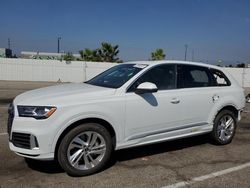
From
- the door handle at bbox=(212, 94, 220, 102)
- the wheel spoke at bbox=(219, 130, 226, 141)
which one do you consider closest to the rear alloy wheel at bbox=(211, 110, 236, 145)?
the wheel spoke at bbox=(219, 130, 226, 141)

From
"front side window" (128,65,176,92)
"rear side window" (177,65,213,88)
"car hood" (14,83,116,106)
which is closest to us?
"car hood" (14,83,116,106)

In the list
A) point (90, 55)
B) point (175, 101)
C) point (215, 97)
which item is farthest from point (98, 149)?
point (90, 55)

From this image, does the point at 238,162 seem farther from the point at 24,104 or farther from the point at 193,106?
the point at 24,104

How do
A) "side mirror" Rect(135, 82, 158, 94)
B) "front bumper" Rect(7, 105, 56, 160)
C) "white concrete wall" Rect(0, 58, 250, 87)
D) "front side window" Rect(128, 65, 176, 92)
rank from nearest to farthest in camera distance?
"front bumper" Rect(7, 105, 56, 160)
"side mirror" Rect(135, 82, 158, 94)
"front side window" Rect(128, 65, 176, 92)
"white concrete wall" Rect(0, 58, 250, 87)

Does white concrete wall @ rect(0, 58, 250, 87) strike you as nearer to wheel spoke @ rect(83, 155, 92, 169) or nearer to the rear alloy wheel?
the rear alloy wheel

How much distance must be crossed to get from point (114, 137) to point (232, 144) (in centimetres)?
298

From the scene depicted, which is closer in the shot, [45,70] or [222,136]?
[222,136]

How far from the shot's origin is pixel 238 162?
206 inches

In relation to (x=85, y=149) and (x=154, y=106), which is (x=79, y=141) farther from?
(x=154, y=106)

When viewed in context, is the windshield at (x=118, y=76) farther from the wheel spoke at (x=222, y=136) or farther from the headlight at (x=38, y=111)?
the wheel spoke at (x=222, y=136)

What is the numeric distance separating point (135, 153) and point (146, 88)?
1.49 m

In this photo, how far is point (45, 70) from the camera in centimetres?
2995

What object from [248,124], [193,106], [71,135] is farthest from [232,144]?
[71,135]

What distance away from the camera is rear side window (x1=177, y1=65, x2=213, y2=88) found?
5.52 meters
